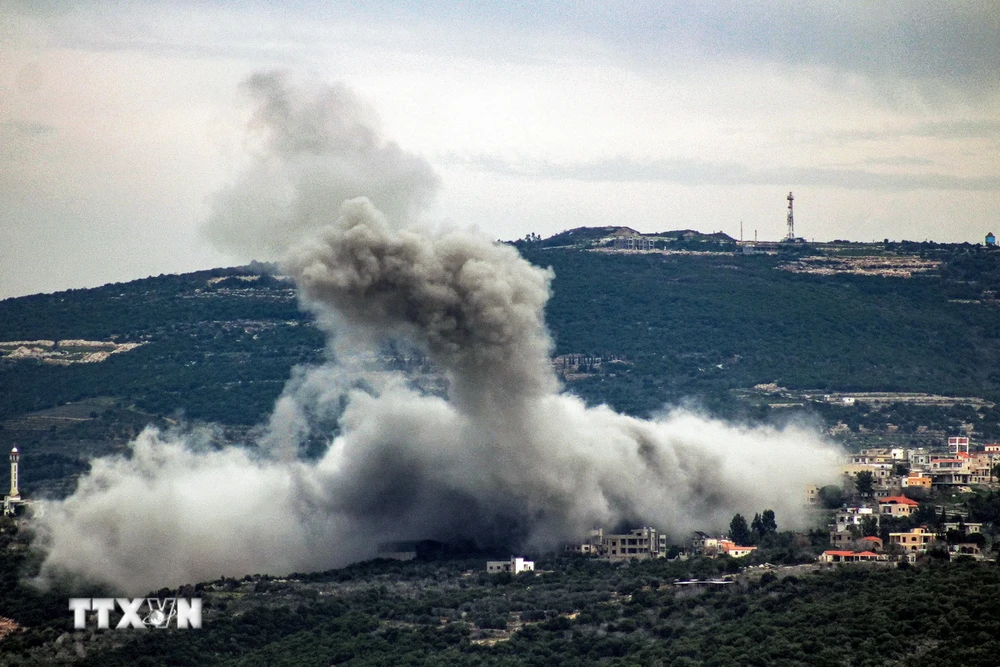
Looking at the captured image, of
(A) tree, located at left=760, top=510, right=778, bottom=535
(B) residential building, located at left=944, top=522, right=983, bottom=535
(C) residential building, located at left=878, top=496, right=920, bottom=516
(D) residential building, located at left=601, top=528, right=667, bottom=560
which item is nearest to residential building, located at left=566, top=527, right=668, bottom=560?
(D) residential building, located at left=601, top=528, right=667, bottom=560

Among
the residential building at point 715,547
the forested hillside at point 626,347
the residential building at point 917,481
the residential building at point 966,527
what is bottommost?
the residential building at point 715,547

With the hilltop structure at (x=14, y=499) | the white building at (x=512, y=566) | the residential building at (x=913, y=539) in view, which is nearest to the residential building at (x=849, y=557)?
the residential building at (x=913, y=539)

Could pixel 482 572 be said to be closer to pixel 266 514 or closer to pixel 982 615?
pixel 266 514

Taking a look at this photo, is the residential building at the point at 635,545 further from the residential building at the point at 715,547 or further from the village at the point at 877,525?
the residential building at the point at 715,547

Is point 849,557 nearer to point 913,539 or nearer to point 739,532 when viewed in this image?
point 913,539

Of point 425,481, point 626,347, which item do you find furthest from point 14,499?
point 626,347

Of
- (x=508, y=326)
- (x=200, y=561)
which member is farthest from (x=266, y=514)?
(x=508, y=326)

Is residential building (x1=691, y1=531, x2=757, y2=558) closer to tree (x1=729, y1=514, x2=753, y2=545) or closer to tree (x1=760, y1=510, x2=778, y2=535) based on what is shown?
tree (x1=729, y1=514, x2=753, y2=545)
